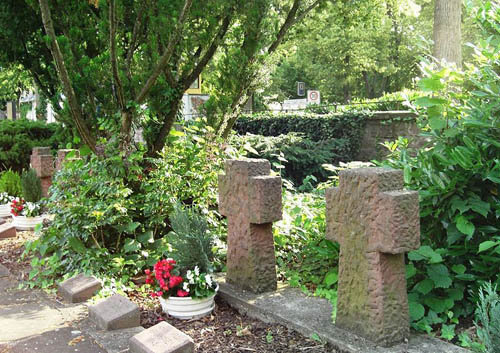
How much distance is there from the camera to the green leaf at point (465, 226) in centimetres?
304

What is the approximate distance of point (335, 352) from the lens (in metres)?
2.83

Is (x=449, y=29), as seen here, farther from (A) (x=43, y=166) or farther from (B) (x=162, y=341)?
(B) (x=162, y=341)

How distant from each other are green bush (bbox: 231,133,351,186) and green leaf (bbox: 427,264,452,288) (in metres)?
5.95

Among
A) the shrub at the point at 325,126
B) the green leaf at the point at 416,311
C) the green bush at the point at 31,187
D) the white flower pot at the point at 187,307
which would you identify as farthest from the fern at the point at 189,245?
the shrub at the point at 325,126

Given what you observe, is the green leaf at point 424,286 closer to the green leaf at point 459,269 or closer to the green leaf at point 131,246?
the green leaf at point 459,269

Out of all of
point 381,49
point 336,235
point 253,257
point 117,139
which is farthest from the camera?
point 381,49

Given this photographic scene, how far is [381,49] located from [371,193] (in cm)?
3017

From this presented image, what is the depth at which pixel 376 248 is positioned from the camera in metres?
2.75

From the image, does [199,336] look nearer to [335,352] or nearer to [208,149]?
[335,352]

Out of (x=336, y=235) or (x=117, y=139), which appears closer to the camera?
(x=336, y=235)

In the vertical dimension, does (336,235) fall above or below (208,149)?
below

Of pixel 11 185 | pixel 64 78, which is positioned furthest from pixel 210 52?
pixel 11 185

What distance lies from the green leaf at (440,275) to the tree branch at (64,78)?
344 cm

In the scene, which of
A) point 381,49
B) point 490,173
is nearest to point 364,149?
point 490,173
